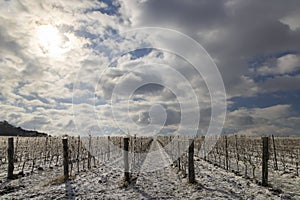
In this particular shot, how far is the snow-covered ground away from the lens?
10.6 metres

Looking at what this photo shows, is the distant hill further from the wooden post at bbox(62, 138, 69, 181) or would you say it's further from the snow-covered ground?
the snow-covered ground

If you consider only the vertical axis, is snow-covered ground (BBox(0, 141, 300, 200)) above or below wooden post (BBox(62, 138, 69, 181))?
below

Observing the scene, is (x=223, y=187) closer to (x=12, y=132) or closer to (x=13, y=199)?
(x=13, y=199)

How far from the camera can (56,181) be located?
43.0ft

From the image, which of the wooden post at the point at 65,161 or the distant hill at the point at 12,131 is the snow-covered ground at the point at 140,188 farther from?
the distant hill at the point at 12,131

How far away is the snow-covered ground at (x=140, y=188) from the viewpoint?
1062cm

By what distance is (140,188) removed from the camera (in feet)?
39.8

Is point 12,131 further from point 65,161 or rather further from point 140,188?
point 140,188

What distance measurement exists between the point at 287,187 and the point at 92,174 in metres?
9.25

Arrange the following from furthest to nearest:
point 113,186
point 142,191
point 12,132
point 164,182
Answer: point 12,132
point 164,182
point 113,186
point 142,191

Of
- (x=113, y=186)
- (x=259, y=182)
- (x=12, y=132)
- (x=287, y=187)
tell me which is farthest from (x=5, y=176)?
(x=12, y=132)

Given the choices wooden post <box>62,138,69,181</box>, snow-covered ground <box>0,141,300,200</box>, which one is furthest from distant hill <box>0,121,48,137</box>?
snow-covered ground <box>0,141,300,200</box>

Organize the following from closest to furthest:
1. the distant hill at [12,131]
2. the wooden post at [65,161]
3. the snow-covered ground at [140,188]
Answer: the snow-covered ground at [140,188]
the wooden post at [65,161]
the distant hill at [12,131]

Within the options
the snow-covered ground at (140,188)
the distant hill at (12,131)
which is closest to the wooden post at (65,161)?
the snow-covered ground at (140,188)
